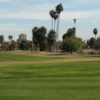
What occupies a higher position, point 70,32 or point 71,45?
point 70,32

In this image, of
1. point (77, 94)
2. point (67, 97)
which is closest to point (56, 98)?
point (67, 97)

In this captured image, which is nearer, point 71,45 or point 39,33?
point 71,45

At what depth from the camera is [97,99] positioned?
33.3 feet

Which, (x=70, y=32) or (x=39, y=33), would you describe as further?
(x=70, y=32)

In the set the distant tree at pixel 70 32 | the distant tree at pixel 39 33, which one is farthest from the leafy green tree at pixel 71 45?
the distant tree at pixel 70 32

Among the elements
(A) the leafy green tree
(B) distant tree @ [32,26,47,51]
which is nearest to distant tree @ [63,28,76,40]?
(B) distant tree @ [32,26,47,51]

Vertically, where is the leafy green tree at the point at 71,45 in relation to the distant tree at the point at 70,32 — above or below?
below

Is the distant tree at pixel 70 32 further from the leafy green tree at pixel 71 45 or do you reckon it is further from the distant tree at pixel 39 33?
the leafy green tree at pixel 71 45

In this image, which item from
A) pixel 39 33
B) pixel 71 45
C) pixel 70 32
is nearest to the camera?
pixel 71 45

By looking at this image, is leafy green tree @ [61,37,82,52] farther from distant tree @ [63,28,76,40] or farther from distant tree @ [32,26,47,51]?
distant tree @ [63,28,76,40]

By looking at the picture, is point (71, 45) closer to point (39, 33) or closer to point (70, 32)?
point (39, 33)

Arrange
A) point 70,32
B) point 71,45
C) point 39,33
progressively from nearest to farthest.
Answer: point 71,45 < point 39,33 < point 70,32

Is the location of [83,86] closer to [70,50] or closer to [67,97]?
[67,97]

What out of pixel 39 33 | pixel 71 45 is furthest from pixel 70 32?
pixel 71 45
